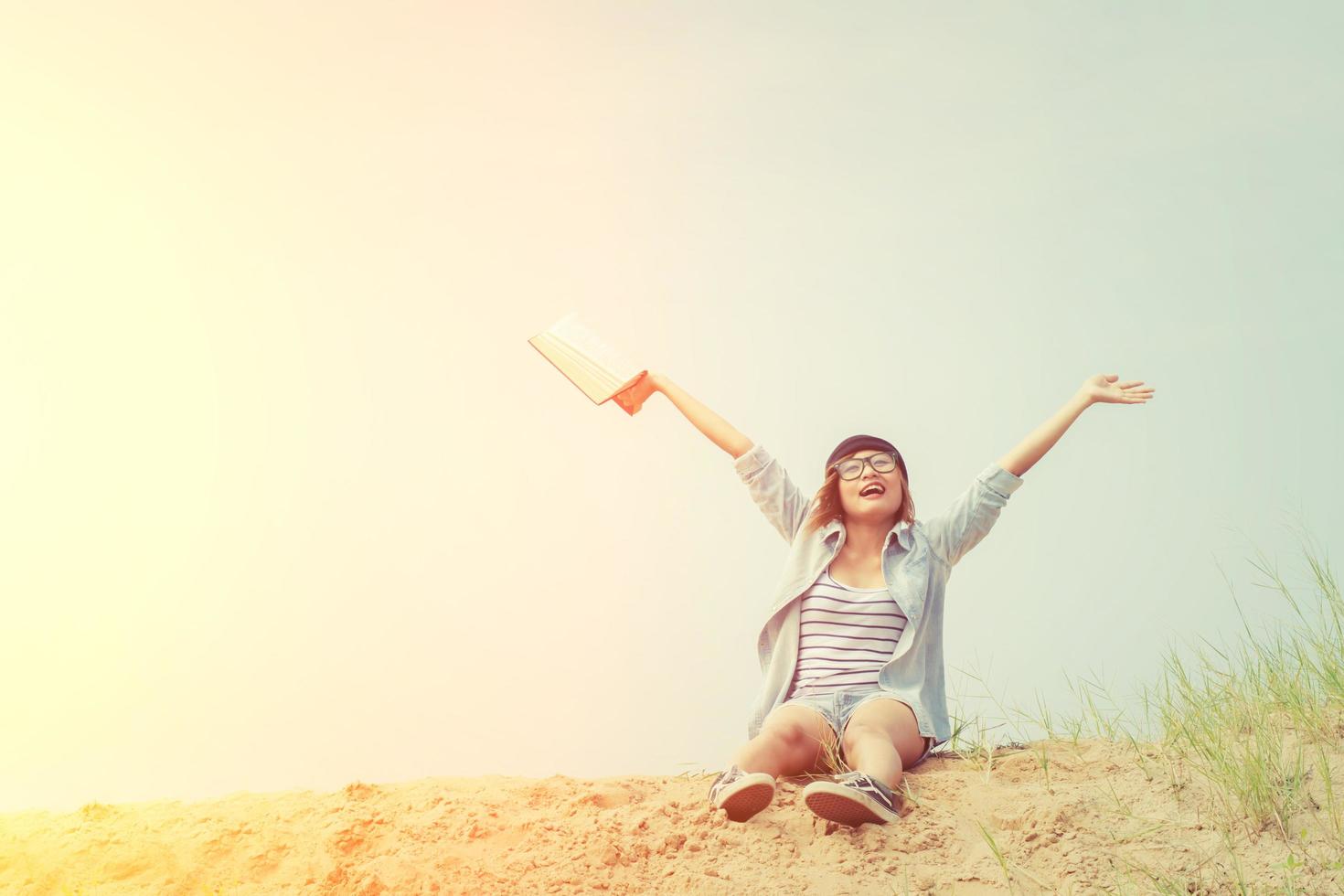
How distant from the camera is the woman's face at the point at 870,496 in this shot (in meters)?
4.59

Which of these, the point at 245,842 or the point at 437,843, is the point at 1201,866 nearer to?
the point at 437,843

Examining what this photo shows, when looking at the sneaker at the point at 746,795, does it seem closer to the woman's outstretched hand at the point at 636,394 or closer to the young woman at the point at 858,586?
the young woman at the point at 858,586

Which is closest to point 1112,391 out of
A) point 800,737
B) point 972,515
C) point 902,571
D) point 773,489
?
point 972,515

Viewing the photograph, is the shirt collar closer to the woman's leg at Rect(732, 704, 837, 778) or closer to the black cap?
the black cap

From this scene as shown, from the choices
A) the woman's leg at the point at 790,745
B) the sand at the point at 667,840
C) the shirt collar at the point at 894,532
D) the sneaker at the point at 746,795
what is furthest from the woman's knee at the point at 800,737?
the shirt collar at the point at 894,532

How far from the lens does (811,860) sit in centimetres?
329

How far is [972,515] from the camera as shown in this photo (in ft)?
15.1

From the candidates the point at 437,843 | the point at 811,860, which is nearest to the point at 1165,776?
the point at 811,860

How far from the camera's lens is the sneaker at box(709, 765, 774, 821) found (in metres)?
3.40

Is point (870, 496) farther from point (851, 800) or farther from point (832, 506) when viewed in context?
point (851, 800)

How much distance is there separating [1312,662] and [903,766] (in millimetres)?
1461

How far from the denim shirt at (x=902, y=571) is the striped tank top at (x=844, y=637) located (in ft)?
0.13

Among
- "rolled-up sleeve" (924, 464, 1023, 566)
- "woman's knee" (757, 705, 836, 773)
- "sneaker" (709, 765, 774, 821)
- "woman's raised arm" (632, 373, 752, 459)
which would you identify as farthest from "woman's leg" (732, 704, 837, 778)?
"woman's raised arm" (632, 373, 752, 459)

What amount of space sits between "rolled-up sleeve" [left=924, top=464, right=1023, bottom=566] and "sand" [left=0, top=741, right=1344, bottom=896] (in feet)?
2.91
